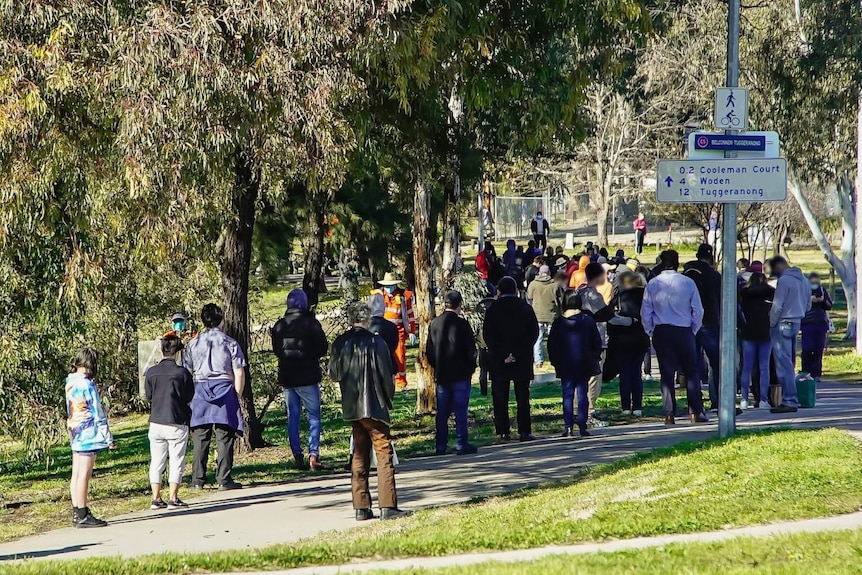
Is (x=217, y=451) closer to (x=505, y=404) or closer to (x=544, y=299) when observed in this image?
(x=505, y=404)

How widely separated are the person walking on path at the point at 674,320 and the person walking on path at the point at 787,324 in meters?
1.25

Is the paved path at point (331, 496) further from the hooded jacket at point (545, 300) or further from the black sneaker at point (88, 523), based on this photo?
the hooded jacket at point (545, 300)

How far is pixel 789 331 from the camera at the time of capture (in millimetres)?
15719

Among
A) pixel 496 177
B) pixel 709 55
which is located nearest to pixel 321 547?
pixel 496 177

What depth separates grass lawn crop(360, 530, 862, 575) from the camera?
7.14 meters

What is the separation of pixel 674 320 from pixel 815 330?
19.8ft

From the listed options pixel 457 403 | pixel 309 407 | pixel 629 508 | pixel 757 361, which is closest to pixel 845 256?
pixel 757 361

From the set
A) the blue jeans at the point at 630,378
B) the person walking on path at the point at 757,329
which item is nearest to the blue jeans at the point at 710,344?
the person walking on path at the point at 757,329

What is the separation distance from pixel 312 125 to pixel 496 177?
15196 millimetres

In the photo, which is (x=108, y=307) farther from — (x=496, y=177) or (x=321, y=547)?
(x=496, y=177)

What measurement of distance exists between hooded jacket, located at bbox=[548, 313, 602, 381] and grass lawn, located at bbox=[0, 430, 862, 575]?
7.68 ft

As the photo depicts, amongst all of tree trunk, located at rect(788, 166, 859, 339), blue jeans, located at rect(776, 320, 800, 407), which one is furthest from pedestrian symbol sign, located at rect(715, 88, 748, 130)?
tree trunk, located at rect(788, 166, 859, 339)

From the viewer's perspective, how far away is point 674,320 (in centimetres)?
1478

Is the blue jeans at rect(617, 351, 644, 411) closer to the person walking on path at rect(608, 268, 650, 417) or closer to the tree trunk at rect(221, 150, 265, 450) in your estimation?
the person walking on path at rect(608, 268, 650, 417)
